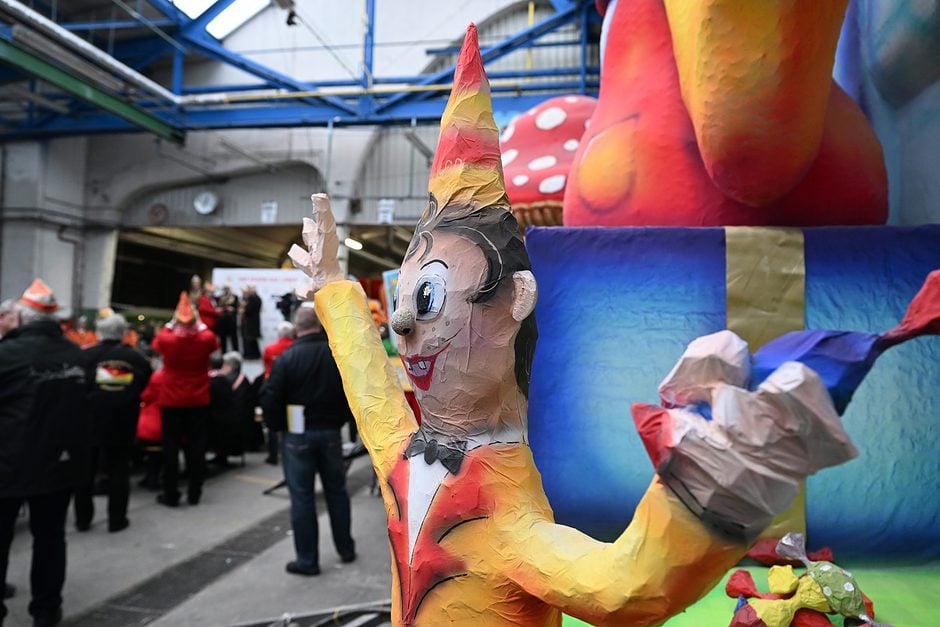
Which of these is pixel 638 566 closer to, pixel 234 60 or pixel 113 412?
pixel 113 412

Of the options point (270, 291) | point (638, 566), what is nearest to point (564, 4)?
point (270, 291)

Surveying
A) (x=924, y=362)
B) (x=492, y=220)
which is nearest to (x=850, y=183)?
(x=924, y=362)

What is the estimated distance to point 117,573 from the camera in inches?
145

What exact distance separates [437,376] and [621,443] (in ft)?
3.32

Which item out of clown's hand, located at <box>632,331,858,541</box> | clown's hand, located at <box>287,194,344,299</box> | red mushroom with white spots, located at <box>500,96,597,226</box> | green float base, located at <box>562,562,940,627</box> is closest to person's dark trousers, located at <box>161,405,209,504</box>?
red mushroom with white spots, located at <box>500,96,597,226</box>

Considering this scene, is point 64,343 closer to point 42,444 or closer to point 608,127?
point 42,444

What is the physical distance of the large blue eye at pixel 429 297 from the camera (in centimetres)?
127

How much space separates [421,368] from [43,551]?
2691 mm

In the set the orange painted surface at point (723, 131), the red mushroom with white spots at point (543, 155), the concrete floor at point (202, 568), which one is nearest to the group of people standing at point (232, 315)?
the concrete floor at point (202, 568)

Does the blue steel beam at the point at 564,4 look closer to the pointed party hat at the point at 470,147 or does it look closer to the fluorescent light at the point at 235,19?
the fluorescent light at the point at 235,19

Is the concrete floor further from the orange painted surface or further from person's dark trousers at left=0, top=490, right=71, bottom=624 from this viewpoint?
the orange painted surface

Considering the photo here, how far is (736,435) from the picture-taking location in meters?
0.78

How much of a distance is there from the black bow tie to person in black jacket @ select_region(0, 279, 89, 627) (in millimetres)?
2421

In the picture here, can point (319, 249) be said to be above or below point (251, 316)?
above
